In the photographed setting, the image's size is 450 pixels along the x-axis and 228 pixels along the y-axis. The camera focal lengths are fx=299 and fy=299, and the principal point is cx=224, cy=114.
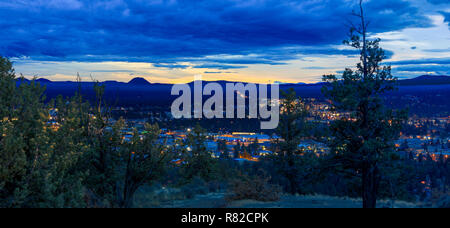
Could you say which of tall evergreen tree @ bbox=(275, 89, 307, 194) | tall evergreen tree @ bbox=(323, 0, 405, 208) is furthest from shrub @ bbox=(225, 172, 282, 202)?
tall evergreen tree @ bbox=(275, 89, 307, 194)

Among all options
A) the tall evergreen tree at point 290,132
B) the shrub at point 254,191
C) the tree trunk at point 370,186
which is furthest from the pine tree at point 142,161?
the tall evergreen tree at point 290,132

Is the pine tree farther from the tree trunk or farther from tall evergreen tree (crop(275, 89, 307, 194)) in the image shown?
tall evergreen tree (crop(275, 89, 307, 194))

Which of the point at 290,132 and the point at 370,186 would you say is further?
the point at 290,132

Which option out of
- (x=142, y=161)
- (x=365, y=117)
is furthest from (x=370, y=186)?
(x=142, y=161)

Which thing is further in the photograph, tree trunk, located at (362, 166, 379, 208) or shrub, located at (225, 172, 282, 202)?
shrub, located at (225, 172, 282, 202)

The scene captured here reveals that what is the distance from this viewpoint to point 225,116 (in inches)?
5266

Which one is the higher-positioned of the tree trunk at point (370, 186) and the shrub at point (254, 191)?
the tree trunk at point (370, 186)

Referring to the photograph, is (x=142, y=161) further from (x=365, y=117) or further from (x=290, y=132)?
(x=290, y=132)

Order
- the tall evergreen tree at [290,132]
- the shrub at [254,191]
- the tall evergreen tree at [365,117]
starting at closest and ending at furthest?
the tall evergreen tree at [365,117]
the shrub at [254,191]
the tall evergreen tree at [290,132]

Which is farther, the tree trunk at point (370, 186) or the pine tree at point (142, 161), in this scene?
the tree trunk at point (370, 186)

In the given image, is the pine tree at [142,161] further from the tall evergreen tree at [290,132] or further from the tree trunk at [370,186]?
the tall evergreen tree at [290,132]

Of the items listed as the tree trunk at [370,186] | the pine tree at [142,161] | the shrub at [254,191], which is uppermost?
the pine tree at [142,161]
